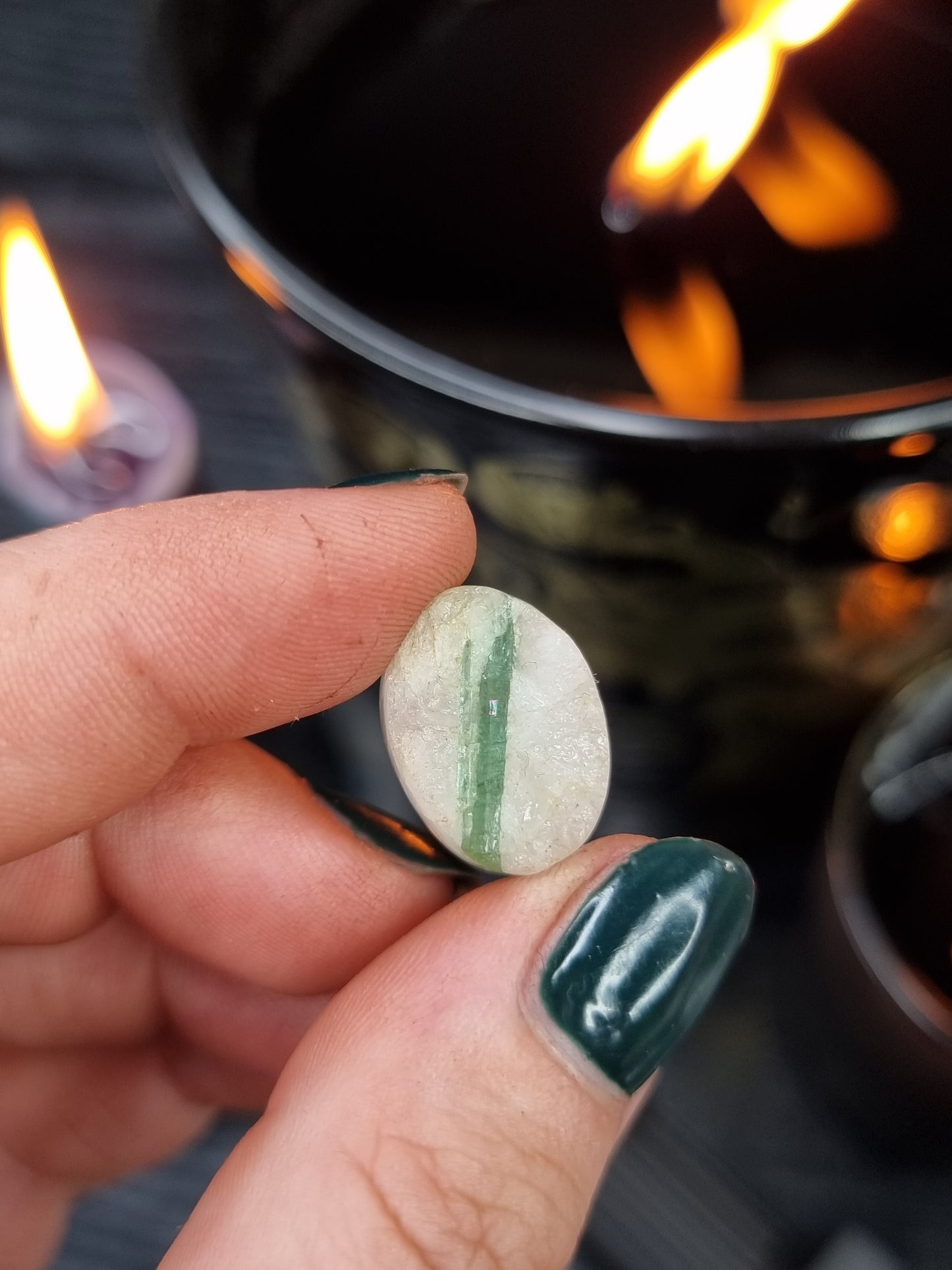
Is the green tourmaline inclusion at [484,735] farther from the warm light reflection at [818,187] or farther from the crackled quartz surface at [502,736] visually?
the warm light reflection at [818,187]

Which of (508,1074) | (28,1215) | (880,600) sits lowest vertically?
(28,1215)

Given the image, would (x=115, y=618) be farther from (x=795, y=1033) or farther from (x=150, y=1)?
(x=795, y=1033)

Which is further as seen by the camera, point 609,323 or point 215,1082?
point 215,1082

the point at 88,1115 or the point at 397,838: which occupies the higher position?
the point at 397,838

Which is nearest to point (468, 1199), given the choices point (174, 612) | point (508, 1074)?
point (508, 1074)

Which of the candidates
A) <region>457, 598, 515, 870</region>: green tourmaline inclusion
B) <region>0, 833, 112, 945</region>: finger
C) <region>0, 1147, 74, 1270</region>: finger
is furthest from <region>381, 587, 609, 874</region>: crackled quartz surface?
<region>0, 1147, 74, 1270</region>: finger

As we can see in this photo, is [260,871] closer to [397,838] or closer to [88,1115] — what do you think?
[397,838]

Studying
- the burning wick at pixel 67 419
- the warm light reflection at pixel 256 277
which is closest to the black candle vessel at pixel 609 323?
the warm light reflection at pixel 256 277
